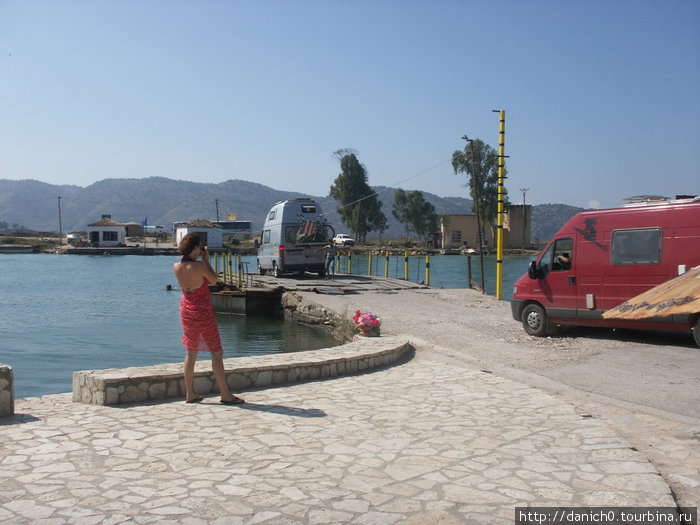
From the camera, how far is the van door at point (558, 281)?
38.4ft

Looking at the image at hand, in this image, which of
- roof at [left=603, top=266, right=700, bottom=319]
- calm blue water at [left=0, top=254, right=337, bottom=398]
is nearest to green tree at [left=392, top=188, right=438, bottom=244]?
calm blue water at [left=0, top=254, right=337, bottom=398]

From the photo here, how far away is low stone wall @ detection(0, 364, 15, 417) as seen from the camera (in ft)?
18.2

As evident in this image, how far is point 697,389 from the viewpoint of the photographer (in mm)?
7555

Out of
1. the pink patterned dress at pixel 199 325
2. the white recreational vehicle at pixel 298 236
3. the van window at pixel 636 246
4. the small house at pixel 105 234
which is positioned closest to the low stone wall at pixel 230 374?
the pink patterned dress at pixel 199 325

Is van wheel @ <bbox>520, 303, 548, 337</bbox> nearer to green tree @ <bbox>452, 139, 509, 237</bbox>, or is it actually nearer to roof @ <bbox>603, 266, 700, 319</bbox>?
roof @ <bbox>603, 266, 700, 319</bbox>

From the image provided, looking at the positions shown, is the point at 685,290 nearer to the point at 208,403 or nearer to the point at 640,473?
the point at 640,473

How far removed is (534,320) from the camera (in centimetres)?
1233

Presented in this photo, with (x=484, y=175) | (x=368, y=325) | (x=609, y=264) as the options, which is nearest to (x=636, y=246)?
(x=609, y=264)

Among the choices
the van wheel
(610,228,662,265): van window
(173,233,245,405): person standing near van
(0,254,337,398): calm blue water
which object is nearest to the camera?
(173,233,245,405): person standing near van

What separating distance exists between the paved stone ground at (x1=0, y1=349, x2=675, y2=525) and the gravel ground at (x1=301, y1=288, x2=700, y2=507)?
15.2 inches

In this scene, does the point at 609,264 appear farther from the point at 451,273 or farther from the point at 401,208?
the point at 401,208

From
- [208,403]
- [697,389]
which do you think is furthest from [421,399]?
[697,389]

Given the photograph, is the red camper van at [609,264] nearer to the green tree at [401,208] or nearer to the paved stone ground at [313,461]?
the paved stone ground at [313,461]

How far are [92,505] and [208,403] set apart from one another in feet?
8.36
